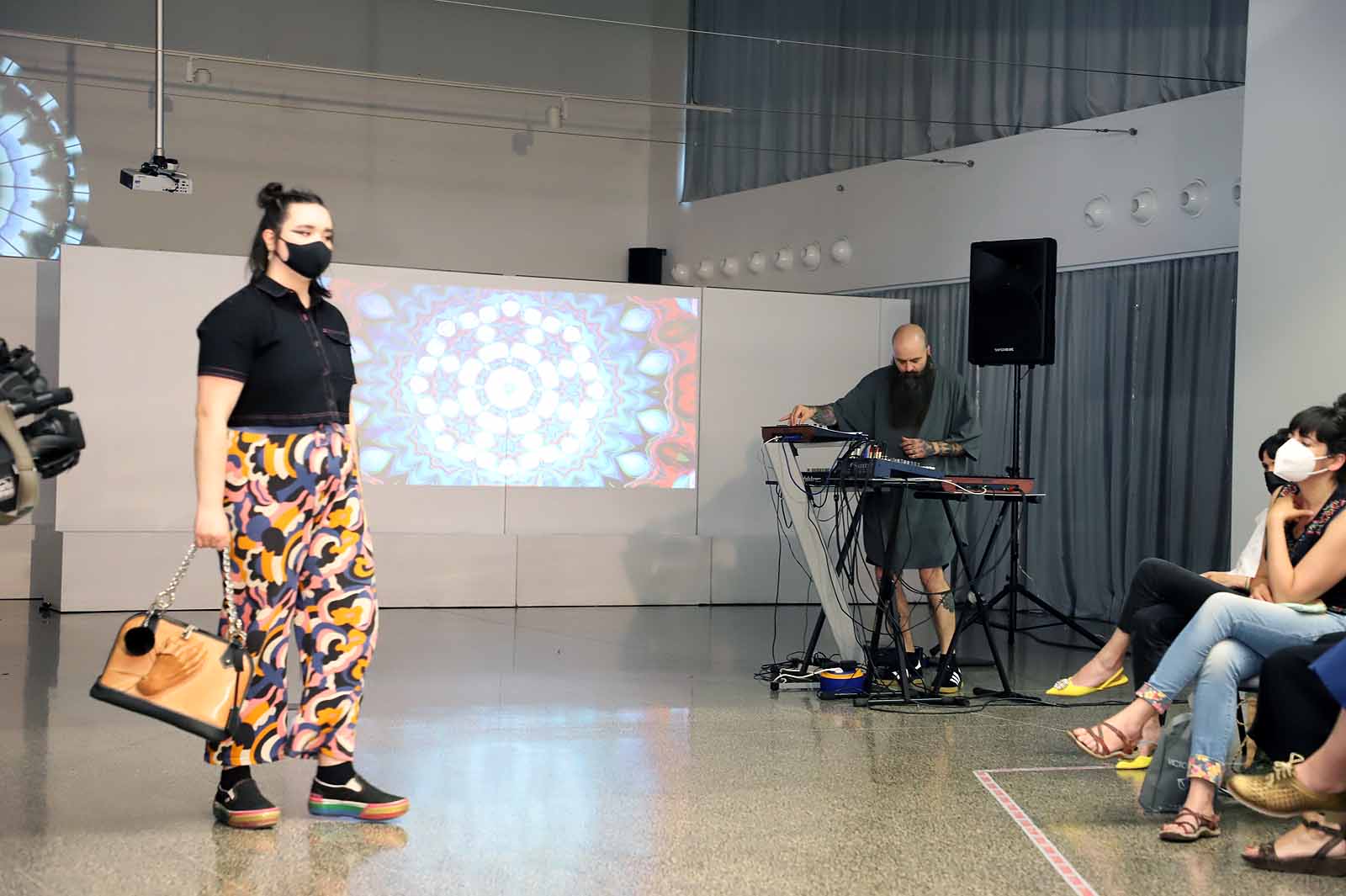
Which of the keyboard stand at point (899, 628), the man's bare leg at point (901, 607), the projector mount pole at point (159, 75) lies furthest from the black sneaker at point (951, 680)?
the projector mount pole at point (159, 75)

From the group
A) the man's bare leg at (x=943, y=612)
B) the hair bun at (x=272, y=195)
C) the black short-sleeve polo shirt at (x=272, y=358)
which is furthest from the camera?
the man's bare leg at (x=943, y=612)

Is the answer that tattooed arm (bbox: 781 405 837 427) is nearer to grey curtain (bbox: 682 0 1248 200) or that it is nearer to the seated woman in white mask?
the seated woman in white mask

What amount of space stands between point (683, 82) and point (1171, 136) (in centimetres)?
468

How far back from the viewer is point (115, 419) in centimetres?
718

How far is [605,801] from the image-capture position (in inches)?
136

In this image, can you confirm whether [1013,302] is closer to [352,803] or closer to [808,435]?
[808,435]

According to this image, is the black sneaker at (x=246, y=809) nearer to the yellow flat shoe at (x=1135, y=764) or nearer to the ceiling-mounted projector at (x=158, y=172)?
the yellow flat shoe at (x=1135, y=764)

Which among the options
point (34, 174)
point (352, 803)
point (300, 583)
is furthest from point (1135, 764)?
point (34, 174)

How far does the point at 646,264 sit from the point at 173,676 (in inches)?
323

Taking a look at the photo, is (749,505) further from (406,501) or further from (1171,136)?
(1171,136)

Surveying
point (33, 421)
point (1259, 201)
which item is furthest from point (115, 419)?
point (1259, 201)

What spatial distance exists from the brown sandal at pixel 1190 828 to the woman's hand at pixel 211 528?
7.27 ft

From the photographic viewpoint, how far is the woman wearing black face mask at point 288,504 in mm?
3049

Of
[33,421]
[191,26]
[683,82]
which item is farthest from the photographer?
[683,82]
